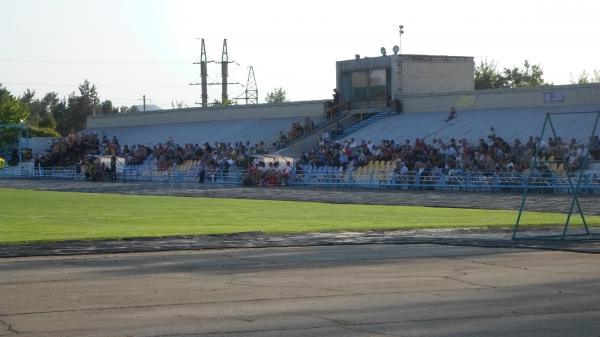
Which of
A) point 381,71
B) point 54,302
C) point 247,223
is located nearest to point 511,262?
point 54,302

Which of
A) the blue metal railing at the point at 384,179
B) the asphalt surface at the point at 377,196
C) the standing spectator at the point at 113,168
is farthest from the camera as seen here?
the standing spectator at the point at 113,168

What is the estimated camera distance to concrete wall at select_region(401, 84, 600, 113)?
5162cm

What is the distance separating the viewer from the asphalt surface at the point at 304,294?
34.9 ft

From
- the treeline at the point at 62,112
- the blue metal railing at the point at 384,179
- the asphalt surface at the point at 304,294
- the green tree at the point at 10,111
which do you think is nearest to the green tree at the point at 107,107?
the treeline at the point at 62,112

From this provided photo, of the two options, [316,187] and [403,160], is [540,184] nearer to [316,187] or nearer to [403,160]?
[403,160]

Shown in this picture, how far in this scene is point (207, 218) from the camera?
92.8ft

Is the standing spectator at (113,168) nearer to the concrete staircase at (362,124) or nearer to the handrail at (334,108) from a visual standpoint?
the handrail at (334,108)

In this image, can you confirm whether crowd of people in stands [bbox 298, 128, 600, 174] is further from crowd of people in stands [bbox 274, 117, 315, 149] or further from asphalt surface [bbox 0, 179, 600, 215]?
crowd of people in stands [bbox 274, 117, 315, 149]

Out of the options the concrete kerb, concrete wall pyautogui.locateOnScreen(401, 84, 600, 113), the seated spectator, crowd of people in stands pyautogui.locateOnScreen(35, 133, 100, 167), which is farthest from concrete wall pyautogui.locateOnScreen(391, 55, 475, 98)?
the concrete kerb

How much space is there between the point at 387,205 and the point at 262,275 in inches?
840

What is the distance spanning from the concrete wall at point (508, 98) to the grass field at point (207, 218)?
65.4 feet

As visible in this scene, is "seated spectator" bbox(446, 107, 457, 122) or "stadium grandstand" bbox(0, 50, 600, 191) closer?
"stadium grandstand" bbox(0, 50, 600, 191)

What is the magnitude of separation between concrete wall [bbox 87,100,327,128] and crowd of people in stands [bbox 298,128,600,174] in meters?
14.4

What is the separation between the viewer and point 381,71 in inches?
2608
